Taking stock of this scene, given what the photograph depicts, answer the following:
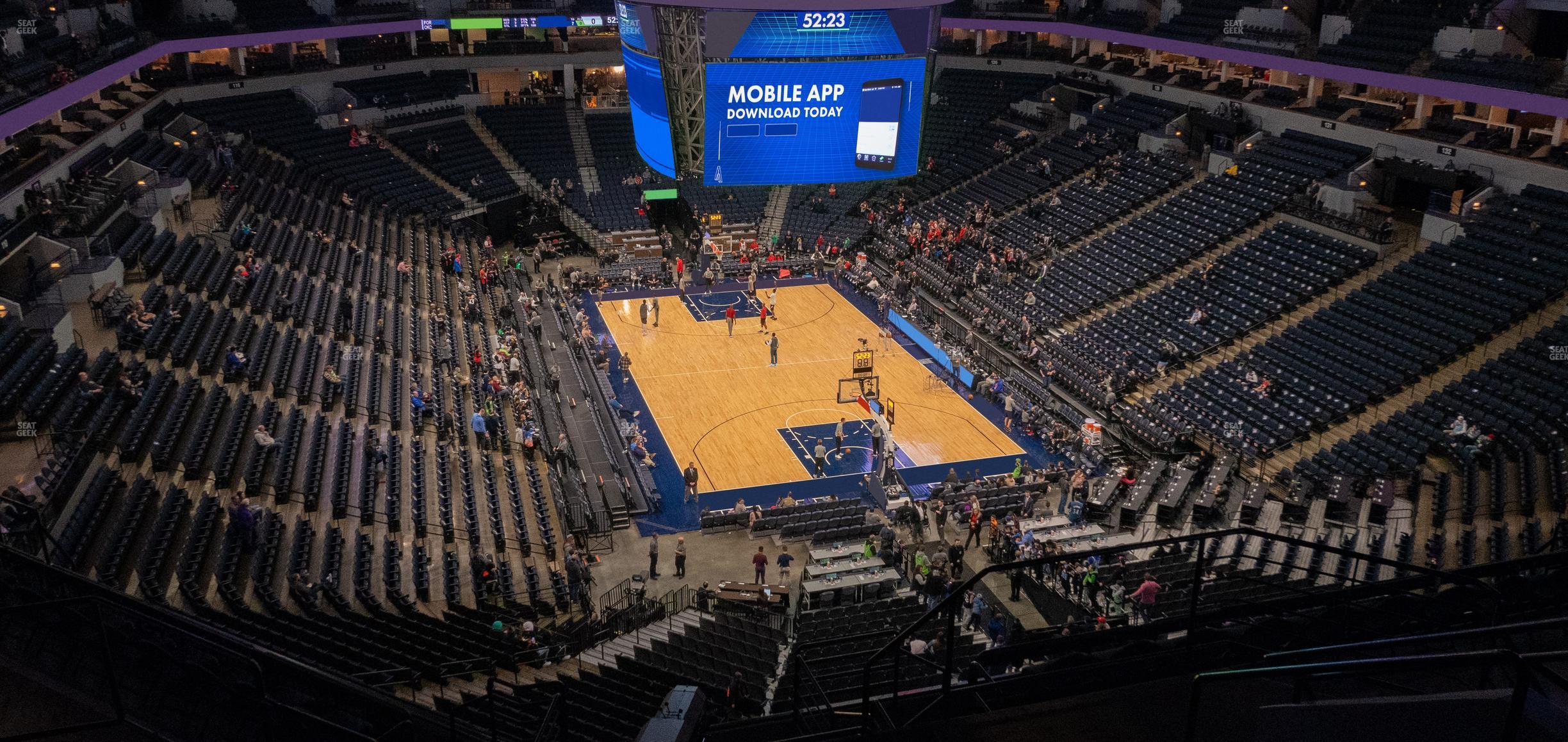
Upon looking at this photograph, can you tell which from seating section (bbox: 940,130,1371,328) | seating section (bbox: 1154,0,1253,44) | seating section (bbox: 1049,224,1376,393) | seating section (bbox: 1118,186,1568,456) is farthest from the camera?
seating section (bbox: 1154,0,1253,44)

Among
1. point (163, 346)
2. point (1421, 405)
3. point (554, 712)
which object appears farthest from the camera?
point (1421, 405)

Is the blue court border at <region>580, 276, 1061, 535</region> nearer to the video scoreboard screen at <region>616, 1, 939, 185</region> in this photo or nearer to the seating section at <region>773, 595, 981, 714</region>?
the seating section at <region>773, 595, 981, 714</region>

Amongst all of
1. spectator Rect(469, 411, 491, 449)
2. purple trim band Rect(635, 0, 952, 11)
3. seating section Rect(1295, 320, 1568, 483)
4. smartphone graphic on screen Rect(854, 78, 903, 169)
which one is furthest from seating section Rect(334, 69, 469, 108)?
seating section Rect(1295, 320, 1568, 483)

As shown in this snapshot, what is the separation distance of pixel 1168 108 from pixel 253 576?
35161 mm

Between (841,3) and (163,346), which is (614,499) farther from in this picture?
(841,3)

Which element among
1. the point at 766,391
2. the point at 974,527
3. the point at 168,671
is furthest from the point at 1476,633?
the point at 766,391

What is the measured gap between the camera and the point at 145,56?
36125 mm

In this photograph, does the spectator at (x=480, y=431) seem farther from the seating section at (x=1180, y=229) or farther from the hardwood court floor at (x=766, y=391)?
the seating section at (x=1180, y=229)

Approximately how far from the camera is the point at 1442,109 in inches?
1302

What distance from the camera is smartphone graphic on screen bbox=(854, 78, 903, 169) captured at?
87.7 ft

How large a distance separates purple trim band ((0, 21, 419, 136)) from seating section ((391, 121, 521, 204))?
166 inches

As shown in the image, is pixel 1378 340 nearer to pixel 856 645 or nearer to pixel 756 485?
pixel 756 485

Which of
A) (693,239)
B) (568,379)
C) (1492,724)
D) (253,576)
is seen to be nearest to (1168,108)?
(693,239)

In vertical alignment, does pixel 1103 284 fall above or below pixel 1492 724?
below
